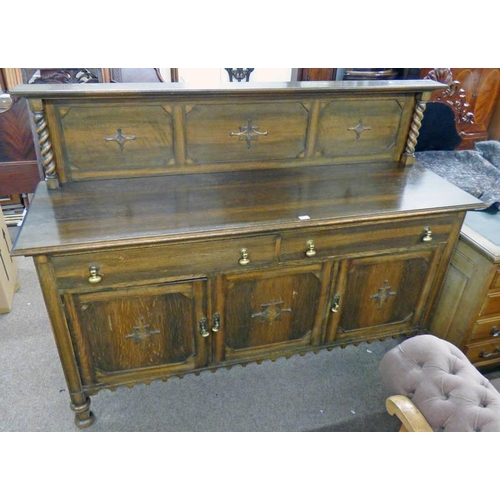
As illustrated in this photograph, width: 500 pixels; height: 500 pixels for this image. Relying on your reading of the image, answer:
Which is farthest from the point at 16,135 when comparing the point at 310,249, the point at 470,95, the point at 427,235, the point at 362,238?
the point at 470,95

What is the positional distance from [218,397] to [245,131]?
3.87 feet

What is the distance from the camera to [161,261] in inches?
58.2

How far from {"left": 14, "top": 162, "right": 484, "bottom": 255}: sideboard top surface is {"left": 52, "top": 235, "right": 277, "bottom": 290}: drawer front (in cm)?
6

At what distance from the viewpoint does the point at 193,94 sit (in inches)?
64.2

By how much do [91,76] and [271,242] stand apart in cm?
221

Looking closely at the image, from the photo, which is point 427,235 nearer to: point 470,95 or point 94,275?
point 94,275

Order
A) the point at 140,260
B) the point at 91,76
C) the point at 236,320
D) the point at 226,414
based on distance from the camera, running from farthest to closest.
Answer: the point at 91,76 → the point at 226,414 → the point at 236,320 → the point at 140,260

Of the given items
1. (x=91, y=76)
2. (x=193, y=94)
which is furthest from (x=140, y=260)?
(x=91, y=76)

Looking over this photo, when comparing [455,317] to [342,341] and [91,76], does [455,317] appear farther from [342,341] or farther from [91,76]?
[91,76]

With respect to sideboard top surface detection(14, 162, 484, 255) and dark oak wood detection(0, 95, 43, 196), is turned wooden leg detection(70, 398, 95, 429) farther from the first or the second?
dark oak wood detection(0, 95, 43, 196)

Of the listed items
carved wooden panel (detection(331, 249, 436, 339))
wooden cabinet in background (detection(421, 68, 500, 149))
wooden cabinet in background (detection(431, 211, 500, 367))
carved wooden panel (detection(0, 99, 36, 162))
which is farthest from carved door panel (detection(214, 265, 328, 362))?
carved wooden panel (detection(0, 99, 36, 162))

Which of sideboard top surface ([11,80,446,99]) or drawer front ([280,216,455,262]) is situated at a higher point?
sideboard top surface ([11,80,446,99])

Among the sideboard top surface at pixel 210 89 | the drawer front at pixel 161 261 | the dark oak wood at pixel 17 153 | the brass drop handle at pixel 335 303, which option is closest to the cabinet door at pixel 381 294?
the brass drop handle at pixel 335 303

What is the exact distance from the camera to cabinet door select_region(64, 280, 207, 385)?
1527mm
